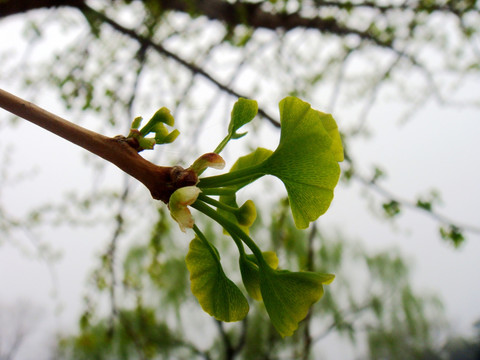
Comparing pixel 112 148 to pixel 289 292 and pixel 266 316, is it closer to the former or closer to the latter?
pixel 289 292

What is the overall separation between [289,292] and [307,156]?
103 mm

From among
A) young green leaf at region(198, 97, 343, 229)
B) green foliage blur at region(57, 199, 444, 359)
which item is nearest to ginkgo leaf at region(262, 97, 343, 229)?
young green leaf at region(198, 97, 343, 229)

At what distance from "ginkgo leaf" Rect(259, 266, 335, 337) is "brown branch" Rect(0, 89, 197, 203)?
0.33 ft

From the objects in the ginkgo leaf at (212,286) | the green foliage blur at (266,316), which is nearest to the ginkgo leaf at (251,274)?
the ginkgo leaf at (212,286)

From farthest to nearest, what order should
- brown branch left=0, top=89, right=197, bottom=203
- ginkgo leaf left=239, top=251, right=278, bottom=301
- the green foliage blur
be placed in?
the green foliage blur < ginkgo leaf left=239, top=251, right=278, bottom=301 < brown branch left=0, top=89, right=197, bottom=203

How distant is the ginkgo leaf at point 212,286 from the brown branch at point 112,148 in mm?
73

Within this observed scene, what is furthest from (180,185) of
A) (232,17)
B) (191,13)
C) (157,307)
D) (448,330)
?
(157,307)

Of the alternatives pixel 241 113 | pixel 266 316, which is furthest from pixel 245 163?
pixel 266 316

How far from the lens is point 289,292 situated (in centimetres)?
29

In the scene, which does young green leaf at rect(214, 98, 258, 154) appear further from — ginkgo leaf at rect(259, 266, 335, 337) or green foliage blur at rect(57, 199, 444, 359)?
green foliage blur at rect(57, 199, 444, 359)

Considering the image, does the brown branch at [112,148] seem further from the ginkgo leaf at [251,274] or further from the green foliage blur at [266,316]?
the green foliage blur at [266,316]

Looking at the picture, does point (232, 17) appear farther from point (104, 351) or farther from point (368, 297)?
point (104, 351)

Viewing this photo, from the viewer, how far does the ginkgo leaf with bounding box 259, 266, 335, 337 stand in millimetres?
286

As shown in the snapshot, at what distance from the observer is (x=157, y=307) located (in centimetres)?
280
